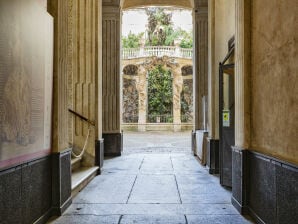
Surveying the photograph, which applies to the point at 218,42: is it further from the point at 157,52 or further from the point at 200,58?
the point at 157,52

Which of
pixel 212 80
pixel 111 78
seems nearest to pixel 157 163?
pixel 212 80

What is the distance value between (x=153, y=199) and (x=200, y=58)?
6.73 m

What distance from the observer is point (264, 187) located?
3.65 meters

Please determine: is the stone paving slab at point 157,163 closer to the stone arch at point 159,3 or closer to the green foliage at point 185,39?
the stone arch at point 159,3

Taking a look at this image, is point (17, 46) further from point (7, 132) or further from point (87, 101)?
point (87, 101)

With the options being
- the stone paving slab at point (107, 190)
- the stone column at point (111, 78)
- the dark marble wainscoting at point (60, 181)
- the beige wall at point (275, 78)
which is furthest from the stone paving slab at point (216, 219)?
the stone column at point (111, 78)

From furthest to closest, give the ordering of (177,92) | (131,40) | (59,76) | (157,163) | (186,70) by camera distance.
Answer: (131,40)
(186,70)
(177,92)
(157,163)
(59,76)

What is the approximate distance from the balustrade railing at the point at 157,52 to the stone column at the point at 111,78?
18593 millimetres

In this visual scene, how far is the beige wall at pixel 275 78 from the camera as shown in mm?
2992

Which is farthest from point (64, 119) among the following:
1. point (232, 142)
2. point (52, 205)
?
point (232, 142)

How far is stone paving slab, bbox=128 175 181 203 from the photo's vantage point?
5082 millimetres

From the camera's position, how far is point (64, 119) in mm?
4613

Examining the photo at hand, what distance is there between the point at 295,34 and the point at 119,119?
8.29 meters

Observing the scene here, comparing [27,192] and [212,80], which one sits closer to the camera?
[27,192]
